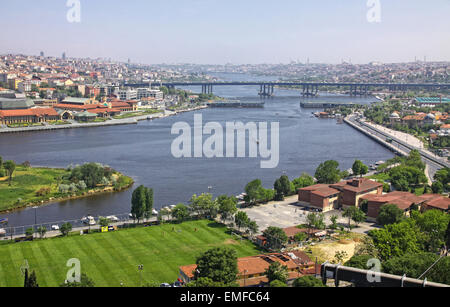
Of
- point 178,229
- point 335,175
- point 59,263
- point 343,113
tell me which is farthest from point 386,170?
point 343,113

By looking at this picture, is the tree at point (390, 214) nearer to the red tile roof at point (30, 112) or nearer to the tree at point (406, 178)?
the tree at point (406, 178)

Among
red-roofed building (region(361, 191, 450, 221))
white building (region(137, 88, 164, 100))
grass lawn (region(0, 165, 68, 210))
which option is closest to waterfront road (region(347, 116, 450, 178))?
red-roofed building (region(361, 191, 450, 221))

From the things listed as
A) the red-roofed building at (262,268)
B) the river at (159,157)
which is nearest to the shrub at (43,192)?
the river at (159,157)

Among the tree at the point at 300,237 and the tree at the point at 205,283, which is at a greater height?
the tree at the point at 205,283

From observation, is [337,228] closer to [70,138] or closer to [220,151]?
[220,151]

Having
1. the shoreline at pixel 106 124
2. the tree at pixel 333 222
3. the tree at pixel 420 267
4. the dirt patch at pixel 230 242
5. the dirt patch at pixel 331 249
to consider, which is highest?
the shoreline at pixel 106 124

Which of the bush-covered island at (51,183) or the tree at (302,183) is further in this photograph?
the tree at (302,183)
